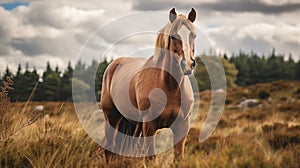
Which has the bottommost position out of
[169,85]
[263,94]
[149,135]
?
[263,94]

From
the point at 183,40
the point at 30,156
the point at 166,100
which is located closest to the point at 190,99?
the point at 166,100

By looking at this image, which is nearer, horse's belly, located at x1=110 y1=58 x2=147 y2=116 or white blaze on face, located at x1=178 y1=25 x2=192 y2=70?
white blaze on face, located at x1=178 y1=25 x2=192 y2=70

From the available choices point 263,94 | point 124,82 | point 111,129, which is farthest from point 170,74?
point 263,94

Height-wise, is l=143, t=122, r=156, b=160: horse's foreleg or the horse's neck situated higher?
the horse's neck

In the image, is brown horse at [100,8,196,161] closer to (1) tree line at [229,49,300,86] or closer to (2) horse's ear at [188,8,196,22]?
(2) horse's ear at [188,8,196,22]

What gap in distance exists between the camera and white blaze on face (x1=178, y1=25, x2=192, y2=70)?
363 cm

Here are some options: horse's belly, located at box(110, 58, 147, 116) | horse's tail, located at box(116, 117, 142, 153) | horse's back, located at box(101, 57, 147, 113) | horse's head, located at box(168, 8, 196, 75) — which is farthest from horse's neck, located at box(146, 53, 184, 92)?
horse's tail, located at box(116, 117, 142, 153)

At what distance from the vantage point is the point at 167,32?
13.0 feet

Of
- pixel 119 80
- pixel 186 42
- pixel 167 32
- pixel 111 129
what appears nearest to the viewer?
pixel 186 42

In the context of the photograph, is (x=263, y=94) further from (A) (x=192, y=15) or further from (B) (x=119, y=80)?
Result: (A) (x=192, y=15)

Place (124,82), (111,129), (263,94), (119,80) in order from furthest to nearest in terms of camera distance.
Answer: (263,94), (111,129), (119,80), (124,82)

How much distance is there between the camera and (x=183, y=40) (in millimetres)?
3742

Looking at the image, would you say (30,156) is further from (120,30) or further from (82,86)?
(82,86)

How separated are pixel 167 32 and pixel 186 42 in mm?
308
